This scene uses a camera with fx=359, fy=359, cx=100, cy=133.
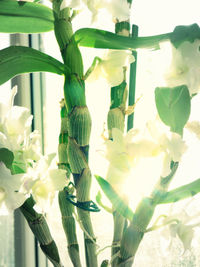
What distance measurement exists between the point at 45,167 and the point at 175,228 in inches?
6.5

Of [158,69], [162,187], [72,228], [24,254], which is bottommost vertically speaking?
[24,254]

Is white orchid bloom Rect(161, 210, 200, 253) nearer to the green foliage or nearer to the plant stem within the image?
the plant stem

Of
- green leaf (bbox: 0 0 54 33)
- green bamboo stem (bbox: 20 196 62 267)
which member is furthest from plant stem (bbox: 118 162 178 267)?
green leaf (bbox: 0 0 54 33)

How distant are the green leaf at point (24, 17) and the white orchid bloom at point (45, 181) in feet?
0.59

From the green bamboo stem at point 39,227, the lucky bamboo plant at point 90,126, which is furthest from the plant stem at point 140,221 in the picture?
the green bamboo stem at point 39,227

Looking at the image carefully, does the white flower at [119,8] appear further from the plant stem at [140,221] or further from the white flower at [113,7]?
the plant stem at [140,221]

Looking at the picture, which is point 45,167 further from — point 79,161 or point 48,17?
point 48,17

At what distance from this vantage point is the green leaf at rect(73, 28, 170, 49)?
42cm

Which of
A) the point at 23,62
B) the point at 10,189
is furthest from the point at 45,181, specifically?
the point at 23,62

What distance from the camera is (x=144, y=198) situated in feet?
1.36

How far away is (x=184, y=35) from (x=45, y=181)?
23 cm

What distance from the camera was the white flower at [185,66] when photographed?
36 cm

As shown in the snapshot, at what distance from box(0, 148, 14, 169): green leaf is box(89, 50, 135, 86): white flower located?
5.4 inches

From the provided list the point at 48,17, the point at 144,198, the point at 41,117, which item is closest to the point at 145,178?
the point at 144,198
